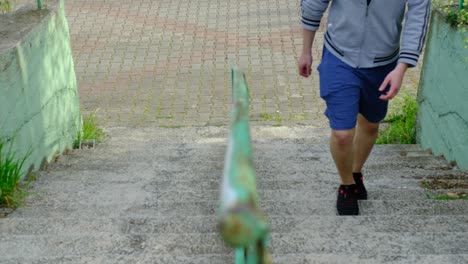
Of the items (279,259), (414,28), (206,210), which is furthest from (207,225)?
(414,28)

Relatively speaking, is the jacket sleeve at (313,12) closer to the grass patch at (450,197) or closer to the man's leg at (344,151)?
the man's leg at (344,151)

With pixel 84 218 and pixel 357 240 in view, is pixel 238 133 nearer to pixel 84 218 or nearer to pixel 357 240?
pixel 357 240

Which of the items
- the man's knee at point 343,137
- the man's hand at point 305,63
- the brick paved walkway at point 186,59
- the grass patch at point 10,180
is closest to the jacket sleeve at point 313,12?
the man's hand at point 305,63

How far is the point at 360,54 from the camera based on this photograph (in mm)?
3707

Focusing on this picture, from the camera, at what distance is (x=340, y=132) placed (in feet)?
12.4

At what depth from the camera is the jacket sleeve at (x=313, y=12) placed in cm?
384

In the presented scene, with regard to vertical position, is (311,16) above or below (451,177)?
above

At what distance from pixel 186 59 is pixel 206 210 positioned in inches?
236

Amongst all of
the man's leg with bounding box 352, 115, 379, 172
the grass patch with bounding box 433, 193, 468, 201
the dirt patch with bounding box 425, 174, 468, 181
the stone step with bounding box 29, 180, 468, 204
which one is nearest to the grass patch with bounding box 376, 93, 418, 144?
the dirt patch with bounding box 425, 174, 468, 181

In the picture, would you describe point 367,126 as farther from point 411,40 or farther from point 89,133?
point 89,133

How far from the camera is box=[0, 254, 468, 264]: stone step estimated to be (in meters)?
2.97

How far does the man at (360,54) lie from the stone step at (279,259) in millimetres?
865

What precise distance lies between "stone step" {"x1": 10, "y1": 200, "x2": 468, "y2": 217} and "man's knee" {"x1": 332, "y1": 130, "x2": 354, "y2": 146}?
0.42 m

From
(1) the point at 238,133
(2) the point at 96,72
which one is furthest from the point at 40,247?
(2) the point at 96,72
